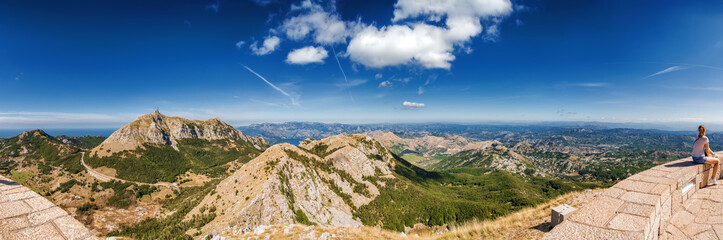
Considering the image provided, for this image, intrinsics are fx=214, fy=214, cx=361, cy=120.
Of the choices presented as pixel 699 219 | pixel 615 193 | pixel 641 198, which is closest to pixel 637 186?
pixel 615 193

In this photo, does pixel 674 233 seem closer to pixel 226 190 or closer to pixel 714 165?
pixel 714 165

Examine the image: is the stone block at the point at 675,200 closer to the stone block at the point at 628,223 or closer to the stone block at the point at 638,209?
the stone block at the point at 638,209

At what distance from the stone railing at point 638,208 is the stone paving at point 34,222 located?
12.4 meters

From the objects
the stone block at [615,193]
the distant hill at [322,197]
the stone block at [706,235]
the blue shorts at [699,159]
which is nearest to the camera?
the stone block at [706,235]

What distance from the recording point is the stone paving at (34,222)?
556 cm

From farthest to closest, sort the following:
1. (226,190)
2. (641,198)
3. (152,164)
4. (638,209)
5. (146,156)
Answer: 1. (146,156)
2. (152,164)
3. (226,190)
4. (641,198)
5. (638,209)

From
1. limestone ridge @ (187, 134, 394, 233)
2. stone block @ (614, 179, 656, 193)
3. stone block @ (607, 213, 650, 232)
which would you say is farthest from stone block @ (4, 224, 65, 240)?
limestone ridge @ (187, 134, 394, 233)

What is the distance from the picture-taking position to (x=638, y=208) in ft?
20.2

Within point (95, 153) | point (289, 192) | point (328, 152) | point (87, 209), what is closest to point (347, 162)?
point (328, 152)

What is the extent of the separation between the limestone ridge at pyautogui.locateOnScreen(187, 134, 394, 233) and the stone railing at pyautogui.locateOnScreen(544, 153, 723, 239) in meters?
28.4

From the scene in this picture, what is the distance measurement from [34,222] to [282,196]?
155 ft

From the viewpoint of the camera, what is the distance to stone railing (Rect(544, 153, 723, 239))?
543 cm

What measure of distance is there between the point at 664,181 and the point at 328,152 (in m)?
127

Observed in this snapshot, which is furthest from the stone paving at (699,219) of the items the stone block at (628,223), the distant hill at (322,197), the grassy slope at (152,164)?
the grassy slope at (152,164)
